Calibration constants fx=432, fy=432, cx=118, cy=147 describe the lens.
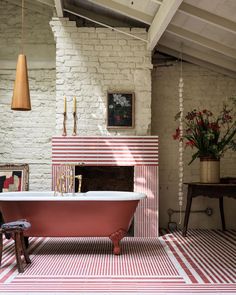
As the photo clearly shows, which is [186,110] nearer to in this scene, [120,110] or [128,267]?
[120,110]

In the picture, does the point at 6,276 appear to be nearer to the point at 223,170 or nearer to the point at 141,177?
the point at 141,177

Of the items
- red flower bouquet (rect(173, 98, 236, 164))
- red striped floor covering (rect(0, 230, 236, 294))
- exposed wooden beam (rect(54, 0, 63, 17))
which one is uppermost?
exposed wooden beam (rect(54, 0, 63, 17))

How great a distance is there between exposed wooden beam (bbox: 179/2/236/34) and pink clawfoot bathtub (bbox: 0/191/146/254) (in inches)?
90.3

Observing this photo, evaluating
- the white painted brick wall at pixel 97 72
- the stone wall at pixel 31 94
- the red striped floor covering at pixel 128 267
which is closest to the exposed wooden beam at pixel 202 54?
the white painted brick wall at pixel 97 72

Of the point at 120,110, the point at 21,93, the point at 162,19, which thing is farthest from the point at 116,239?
the point at 162,19

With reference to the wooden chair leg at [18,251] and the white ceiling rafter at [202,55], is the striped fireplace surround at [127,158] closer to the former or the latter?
the white ceiling rafter at [202,55]

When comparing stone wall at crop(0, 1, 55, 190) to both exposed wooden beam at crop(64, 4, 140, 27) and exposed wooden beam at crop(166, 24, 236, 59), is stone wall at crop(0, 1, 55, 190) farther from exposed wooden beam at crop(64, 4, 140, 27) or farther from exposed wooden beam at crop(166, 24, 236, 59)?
exposed wooden beam at crop(166, 24, 236, 59)

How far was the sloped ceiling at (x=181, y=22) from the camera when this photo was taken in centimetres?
514

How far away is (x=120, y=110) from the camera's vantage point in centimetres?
652

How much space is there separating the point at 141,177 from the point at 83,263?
2.10 meters

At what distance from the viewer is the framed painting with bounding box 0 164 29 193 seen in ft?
21.2

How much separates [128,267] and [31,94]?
3733 mm

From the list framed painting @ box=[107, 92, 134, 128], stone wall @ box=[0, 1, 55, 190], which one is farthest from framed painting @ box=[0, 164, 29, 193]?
framed painting @ box=[107, 92, 134, 128]

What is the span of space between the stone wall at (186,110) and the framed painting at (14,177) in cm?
215
